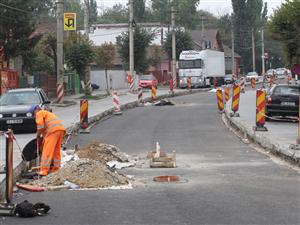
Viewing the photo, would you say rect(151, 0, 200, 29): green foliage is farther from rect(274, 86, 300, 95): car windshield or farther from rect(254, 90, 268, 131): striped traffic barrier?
rect(254, 90, 268, 131): striped traffic barrier

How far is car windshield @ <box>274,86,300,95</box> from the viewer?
24600mm

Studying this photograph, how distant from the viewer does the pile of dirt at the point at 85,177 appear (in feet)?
35.5

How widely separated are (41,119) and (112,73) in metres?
54.1

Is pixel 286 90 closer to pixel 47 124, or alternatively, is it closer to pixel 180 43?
pixel 47 124

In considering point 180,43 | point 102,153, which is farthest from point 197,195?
point 180,43

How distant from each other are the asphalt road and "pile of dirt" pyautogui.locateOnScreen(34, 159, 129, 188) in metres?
0.42

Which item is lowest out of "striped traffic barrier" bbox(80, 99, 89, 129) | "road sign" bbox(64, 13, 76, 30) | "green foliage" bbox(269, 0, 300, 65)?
"striped traffic barrier" bbox(80, 99, 89, 129)

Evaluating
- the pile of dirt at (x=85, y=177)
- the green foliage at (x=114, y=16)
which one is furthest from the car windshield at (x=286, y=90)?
the green foliage at (x=114, y=16)

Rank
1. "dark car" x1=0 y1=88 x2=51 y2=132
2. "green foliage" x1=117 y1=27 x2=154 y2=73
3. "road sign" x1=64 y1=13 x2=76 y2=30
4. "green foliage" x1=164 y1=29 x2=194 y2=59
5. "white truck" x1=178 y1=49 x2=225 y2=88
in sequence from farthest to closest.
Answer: "green foliage" x1=164 y1=29 x2=194 y2=59
"green foliage" x1=117 y1=27 x2=154 y2=73
"white truck" x1=178 y1=49 x2=225 y2=88
"road sign" x1=64 y1=13 x2=76 y2=30
"dark car" x1=0 y1=88 x2=51 y2=132

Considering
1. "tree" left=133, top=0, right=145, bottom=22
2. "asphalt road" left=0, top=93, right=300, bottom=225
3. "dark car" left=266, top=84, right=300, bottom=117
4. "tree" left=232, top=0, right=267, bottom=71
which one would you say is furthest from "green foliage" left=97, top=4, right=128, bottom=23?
"asphalt road" left=0, top=93, right=300, bottom=225

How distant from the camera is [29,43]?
129ft

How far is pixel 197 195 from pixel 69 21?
93.0 ft

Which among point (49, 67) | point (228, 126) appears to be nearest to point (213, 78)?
point (49, 67)

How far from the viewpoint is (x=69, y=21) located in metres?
36.9
